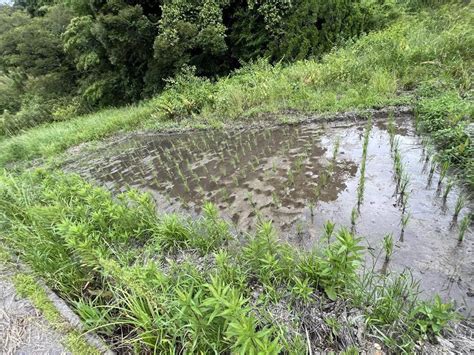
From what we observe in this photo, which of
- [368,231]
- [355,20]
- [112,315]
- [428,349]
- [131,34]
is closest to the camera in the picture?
[428,349]

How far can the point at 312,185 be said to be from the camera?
397 centimetres

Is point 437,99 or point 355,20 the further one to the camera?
point 355,20

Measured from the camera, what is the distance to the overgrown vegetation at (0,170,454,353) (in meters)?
1.87

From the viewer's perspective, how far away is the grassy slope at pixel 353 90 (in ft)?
16.7

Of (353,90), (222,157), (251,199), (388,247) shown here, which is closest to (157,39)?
(222,157)

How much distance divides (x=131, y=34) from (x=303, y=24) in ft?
22.4

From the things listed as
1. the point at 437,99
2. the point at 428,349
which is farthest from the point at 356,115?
the point at 428,349

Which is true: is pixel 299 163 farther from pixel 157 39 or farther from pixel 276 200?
pixel 157 39

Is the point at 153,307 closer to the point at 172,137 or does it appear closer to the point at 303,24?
the point at 172,137

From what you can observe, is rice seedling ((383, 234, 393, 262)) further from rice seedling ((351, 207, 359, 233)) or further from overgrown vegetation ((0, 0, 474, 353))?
rice seedling ((351, 207, 359, 233))

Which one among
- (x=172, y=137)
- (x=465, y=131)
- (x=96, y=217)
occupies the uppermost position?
(x=465, y=131)

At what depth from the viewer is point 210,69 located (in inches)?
484

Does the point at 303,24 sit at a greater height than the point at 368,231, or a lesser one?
greater

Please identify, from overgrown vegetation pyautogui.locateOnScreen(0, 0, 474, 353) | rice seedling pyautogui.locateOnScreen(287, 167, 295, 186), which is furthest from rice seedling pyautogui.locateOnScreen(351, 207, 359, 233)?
rice seedling pyautogui.locateOnScreen(287, 167, 295, 186)
